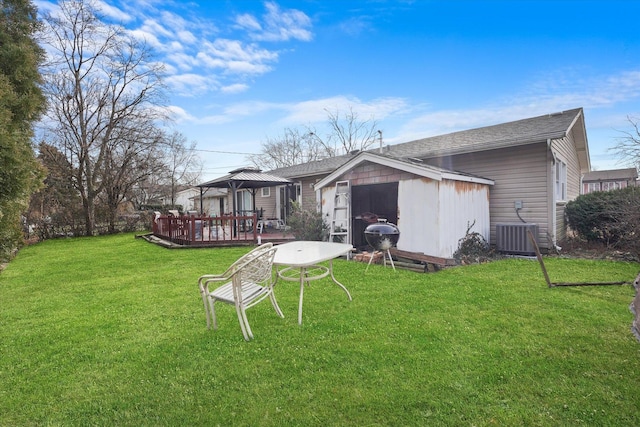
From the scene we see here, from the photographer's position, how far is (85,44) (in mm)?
16500

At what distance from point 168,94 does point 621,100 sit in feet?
68.7

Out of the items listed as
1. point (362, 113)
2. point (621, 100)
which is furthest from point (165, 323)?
point (362, 113)

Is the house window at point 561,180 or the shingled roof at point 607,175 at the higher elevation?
the shingled roof at point 607,175

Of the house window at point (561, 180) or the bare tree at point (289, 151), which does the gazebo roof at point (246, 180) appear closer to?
the house window at point (561, 180)

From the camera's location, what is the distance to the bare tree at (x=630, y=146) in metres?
7.75

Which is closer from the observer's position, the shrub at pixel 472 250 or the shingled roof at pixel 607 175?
the shrub at pixel 472 250

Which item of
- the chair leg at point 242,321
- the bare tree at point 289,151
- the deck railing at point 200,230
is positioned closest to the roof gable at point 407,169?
the deck railing at point 200,230

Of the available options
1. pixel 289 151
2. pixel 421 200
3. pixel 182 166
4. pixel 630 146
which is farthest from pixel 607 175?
pixel 182 166

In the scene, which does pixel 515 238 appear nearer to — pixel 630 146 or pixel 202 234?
pixel 630 146

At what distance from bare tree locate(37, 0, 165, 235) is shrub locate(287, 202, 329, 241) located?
520 inches

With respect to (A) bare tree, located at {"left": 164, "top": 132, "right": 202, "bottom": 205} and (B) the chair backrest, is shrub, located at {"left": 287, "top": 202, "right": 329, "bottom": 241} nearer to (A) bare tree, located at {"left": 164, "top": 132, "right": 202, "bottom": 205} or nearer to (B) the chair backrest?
(B) the chair backrest

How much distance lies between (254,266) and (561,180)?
32.7ft

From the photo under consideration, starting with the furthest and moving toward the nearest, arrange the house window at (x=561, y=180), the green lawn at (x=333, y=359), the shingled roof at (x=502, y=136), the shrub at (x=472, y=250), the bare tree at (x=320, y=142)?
the bare tree at (x=320, y=142) < the house window at (x=561, y=180) < the shingled roof at (x=502, y=136) < the shrub at (x=472, y=250) < the green lawn at (x=333, y=359)

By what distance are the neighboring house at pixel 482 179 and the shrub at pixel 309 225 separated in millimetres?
306
